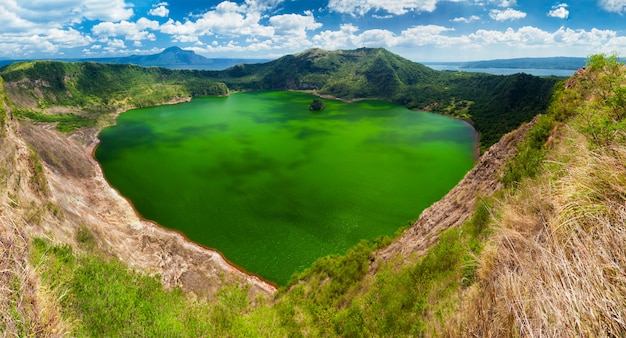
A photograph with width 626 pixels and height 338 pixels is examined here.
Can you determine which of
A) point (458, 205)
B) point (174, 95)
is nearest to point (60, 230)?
point (458, 205)

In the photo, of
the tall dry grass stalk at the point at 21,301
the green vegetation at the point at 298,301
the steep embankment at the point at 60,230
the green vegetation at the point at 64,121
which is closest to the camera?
the tall dry grass stalk at the point at 21,301

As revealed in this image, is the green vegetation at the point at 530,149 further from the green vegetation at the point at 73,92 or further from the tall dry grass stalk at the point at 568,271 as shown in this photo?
the green vegetation at the point at 73,92

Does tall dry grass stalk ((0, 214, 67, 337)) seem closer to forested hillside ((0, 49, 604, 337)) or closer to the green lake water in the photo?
forested hillside ((0, 49, 604, 337))

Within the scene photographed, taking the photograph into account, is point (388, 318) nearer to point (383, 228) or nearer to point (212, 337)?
point (212, 337)

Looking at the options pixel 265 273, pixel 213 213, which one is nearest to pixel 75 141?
pixel 213 213

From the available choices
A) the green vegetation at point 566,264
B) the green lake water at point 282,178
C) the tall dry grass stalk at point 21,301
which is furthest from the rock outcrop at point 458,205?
the tall dry grass stalk at point 21,301

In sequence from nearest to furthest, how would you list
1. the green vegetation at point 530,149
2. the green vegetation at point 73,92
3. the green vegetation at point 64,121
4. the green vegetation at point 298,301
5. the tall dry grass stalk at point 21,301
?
1. the tall dry grass stalk at point 21,301
2. the green vegetation at point 298,301
3. the green vegetation at point 530,149
4. the green vegetation at point 64,121
5. the green vegetation at point 73,92
